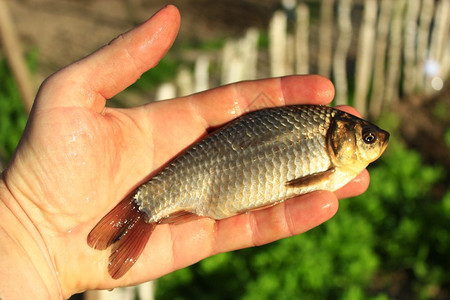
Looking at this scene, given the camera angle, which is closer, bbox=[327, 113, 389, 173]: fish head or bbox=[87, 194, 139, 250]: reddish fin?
bbox=[87, 194, 139, 250]: reddish fin

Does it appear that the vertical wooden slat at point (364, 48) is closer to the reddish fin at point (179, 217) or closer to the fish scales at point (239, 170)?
the fish scales at point (239, 170)

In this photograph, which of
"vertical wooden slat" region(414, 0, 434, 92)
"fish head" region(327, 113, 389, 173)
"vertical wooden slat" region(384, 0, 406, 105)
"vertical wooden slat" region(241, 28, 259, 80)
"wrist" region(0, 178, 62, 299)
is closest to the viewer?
"wrist" region(0, 178, 62, 299)

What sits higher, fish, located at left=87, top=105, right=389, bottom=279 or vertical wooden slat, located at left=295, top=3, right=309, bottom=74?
fish, located at left=87, top=105, right=389, bottom=279

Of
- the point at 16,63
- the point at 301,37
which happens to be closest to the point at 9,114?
the point at 16,63

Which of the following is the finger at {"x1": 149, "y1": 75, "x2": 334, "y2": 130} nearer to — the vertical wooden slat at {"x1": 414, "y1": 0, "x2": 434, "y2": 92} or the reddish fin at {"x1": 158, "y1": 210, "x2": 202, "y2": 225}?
the reddish fin at {"x1": 158, "y1": 210, "x2": 202, "y2": 225}

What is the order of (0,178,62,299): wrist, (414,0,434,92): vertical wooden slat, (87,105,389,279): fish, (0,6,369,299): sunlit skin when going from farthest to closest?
(414,0,434,92): vertical wooden slat, (87,105,389,279): fish, (0,6,369,299): sunlit skin, (0,178,62,299): wrist

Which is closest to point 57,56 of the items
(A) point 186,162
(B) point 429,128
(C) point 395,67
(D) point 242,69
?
(D) point 242,69

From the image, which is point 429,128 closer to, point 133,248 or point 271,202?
point 271,202

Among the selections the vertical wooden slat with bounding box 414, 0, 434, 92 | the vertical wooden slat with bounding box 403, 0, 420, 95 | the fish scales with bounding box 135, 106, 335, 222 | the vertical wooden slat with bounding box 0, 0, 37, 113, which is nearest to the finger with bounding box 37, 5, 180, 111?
the fish scales with bounding box 135, 106, 335, 222
